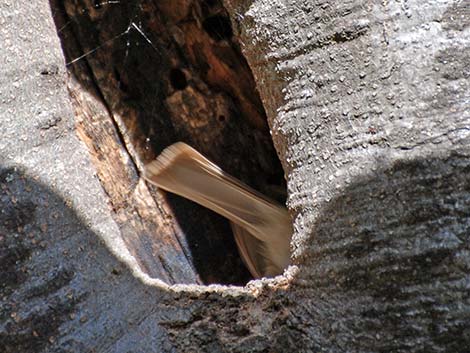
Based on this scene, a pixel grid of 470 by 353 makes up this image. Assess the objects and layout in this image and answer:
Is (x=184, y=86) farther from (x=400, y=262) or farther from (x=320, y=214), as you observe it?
(x=400, y=262)

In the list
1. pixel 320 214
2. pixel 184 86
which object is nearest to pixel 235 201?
pixel 184 86

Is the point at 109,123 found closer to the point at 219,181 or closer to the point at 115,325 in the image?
the point at 219,181

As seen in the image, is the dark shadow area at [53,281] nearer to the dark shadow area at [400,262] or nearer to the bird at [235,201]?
the dark shadow area at [400,262]

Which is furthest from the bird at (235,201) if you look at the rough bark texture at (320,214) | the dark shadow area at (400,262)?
the dark shadow area at (400,262)

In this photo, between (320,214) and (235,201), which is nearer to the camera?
(320,214)

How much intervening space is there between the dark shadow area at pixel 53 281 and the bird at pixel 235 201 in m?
0.44

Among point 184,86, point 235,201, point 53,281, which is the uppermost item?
point 184,86

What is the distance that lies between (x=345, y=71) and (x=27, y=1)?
47cm

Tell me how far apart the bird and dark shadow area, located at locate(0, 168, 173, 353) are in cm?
44

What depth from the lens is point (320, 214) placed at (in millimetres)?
952

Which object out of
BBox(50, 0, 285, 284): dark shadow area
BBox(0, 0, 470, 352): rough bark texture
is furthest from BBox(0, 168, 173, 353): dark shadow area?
BBox(50, 0, 285, 284): dark shadow area

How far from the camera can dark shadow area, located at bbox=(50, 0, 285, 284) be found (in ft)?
4.66

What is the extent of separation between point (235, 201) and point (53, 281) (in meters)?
0.55

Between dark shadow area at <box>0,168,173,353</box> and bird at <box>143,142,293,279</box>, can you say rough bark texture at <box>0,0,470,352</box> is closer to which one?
dark shadow area at <box>0,168,173,353</box>
